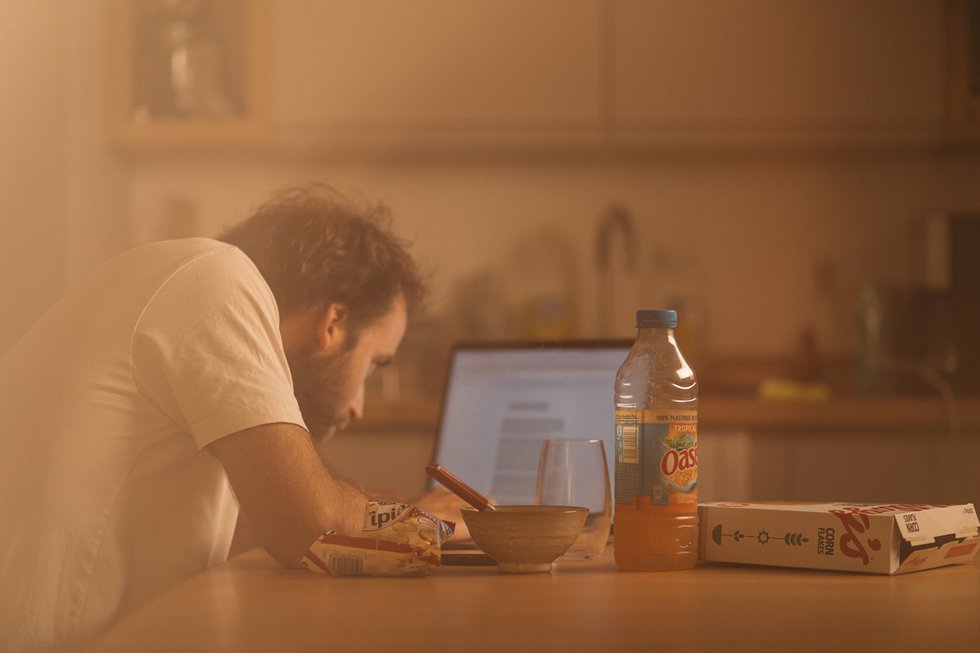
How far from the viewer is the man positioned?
102 centimetres

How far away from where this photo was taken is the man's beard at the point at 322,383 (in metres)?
1.37

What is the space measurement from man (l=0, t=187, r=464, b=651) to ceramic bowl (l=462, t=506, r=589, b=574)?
5.9 inches

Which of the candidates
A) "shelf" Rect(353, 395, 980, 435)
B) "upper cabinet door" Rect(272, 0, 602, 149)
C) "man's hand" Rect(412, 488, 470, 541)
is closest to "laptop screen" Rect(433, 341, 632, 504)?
"man's hand" Rect(412, 488, 470, 541)

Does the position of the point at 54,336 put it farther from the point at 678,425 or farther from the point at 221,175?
the point at 221,175

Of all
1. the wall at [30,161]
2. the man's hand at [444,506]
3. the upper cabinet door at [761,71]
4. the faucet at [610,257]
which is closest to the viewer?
the man's hand at [444,506]

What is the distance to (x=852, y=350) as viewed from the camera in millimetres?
3152

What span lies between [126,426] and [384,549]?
30 centimetres

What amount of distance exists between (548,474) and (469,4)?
2142 millimetres

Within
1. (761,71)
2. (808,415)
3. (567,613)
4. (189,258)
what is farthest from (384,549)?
(761,71)

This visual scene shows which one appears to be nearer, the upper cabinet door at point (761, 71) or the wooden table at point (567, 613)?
the wooden table at point (567, 613)

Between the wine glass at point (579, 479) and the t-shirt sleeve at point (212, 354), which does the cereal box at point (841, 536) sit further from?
the t-shirt sleeve at point (212, 354)

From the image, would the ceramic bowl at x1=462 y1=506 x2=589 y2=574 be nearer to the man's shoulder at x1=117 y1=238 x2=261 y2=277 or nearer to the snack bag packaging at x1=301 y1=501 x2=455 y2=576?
the snack bag packaging at x1=301 y1=501 x2=455 y2=576

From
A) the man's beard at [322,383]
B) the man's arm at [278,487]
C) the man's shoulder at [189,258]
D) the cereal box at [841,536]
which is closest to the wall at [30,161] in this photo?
the man's beard at [322,383]

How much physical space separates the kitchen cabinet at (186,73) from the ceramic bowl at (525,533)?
215 centimetres
